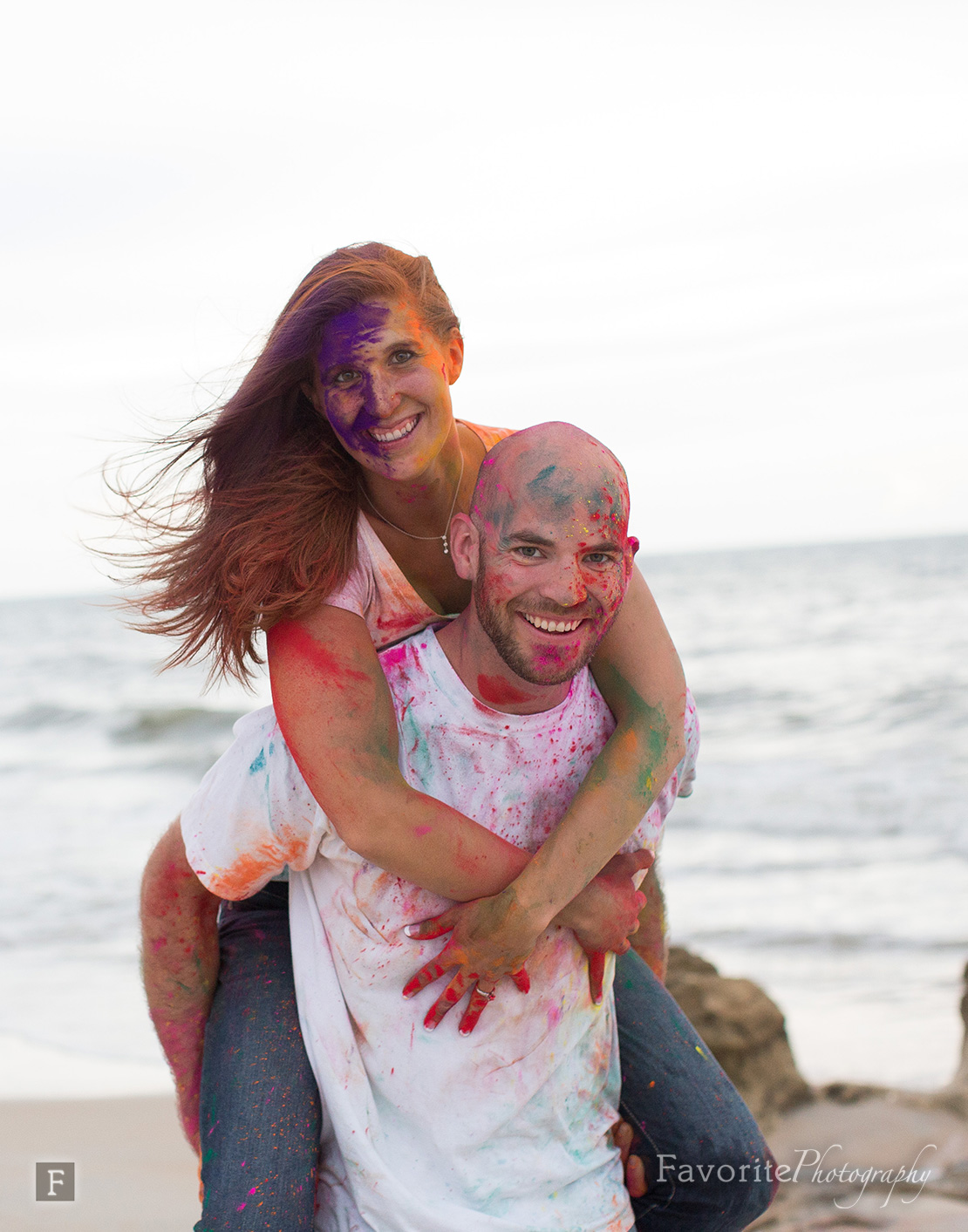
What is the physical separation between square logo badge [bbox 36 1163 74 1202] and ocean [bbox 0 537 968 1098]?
2.02ft

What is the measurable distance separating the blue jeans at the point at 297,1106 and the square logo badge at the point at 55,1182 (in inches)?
79.3

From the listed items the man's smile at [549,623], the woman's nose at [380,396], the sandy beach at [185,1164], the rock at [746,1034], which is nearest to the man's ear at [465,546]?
the man's smile at [549,623]

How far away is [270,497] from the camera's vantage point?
259cm

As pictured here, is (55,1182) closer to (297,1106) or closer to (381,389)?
(297,1106)

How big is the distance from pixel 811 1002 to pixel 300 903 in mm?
4091

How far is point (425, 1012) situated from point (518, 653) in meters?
0.79

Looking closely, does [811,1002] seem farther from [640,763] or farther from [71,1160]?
[640,763]

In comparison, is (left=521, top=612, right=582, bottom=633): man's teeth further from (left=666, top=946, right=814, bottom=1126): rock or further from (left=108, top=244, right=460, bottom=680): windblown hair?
(left=666, top=946, right=814, bottom=1126): rock

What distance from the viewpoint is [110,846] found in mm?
9242

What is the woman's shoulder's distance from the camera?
9.69 ft

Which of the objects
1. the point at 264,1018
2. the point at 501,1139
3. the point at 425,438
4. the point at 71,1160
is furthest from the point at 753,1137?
the point at 71,1160

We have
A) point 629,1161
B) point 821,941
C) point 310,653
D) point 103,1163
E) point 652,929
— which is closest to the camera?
point 310,653

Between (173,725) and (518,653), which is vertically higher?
(518,653)

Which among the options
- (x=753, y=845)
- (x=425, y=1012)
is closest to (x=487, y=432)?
(x=425, y=1012)
